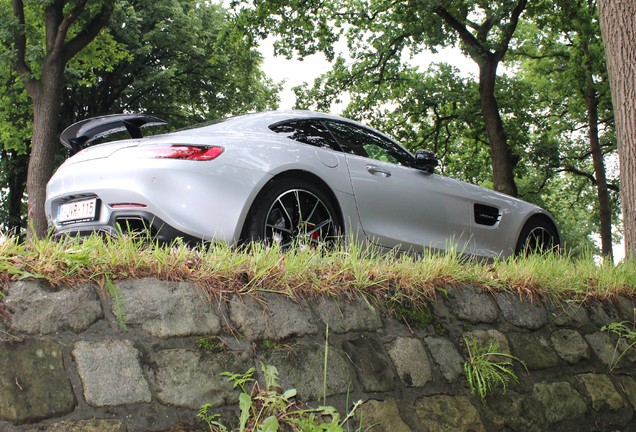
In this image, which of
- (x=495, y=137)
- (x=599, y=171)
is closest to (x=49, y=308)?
(x=495, y=137)

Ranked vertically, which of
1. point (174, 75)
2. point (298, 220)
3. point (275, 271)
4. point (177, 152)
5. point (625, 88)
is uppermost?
point (174, 75)

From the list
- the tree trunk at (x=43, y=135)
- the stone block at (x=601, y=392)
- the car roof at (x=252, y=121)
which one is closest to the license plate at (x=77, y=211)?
the car roof at (x=252, y=121)

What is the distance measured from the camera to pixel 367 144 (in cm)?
590

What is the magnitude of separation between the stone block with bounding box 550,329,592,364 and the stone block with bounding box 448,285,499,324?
54 centimetres

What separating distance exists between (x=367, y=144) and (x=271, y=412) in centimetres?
354

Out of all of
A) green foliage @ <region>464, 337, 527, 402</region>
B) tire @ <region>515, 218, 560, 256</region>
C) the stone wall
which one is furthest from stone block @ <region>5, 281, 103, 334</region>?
tire @ <region>515, 218, 560, 256</region>

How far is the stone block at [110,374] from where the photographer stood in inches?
97.3

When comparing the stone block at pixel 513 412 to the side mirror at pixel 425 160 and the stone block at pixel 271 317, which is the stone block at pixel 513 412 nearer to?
the stone block at pixel 271 317

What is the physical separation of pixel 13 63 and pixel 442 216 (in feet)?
40.6

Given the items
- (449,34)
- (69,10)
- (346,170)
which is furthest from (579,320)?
(69,10)

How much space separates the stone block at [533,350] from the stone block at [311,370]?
143 cm

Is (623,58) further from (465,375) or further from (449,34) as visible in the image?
(449,34)

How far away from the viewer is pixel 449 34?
52.1ft

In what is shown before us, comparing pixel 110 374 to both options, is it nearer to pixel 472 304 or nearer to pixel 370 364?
pixel 370 364
